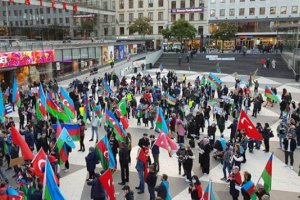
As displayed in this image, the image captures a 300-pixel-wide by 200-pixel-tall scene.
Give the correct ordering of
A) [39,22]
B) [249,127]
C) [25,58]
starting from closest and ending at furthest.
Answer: [249,127] → [25,58] → [39,22]

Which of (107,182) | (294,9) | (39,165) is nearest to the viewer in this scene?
(107,182)

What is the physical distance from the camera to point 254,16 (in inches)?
2618

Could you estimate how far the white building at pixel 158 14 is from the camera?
70.8 meters

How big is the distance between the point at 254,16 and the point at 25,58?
161 feet

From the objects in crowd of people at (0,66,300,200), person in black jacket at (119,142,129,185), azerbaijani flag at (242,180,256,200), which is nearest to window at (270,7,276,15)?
crowd of people at (0,66,300,200)

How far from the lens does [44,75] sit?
3453 centimetres

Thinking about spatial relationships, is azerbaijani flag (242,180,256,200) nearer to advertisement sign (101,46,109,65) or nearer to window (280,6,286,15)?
advertisement sign (101,46,109,65)

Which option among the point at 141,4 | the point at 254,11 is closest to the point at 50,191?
the point at 254,11

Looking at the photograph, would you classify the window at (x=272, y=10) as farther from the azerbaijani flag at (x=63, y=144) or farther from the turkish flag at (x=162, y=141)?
the azerbaijani flag at (x=63, y=144)

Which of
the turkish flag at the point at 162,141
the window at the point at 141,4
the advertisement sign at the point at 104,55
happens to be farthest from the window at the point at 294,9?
the turkish flag at the point at 162,141

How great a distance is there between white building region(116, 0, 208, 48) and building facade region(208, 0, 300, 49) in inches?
99.1

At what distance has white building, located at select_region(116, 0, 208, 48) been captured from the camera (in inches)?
2788

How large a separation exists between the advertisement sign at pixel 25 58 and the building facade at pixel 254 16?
43504mm

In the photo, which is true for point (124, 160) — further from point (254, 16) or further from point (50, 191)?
point (254, 16)
